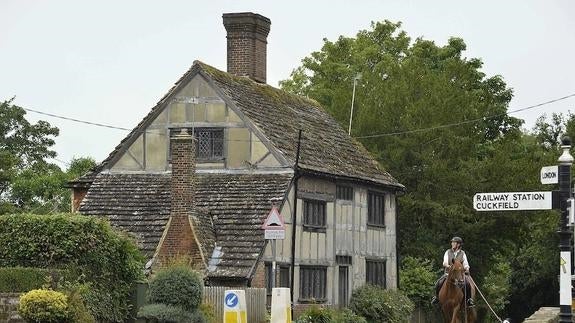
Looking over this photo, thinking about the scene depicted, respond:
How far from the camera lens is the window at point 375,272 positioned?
4916 cm

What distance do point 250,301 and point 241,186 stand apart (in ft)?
20.5

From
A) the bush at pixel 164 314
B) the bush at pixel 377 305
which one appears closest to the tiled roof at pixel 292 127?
the bush at pixel 377 305

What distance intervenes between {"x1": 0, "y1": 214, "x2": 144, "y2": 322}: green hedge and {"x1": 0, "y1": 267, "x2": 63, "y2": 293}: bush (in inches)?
46.9

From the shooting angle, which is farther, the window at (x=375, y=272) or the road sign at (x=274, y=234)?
the window at (x=375, y=272)

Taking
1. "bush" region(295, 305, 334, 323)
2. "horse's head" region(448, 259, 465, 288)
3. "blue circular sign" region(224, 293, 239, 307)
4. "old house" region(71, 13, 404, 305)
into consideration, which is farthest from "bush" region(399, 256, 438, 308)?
"horse's head" region(448, 259, 465, 288)

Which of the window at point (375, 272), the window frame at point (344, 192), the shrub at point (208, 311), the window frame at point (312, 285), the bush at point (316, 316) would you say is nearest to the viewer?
the shrub at point (208, 311)

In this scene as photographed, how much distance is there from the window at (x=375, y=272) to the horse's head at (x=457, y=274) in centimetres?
2099

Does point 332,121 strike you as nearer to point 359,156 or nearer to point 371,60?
point 359,156

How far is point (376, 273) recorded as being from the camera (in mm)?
49875

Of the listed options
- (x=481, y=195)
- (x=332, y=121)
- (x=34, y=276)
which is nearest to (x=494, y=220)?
(x=332, y=121)

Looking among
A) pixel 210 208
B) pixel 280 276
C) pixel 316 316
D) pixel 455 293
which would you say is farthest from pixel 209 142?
pixel 455 293

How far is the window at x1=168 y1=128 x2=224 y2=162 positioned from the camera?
44344 mm

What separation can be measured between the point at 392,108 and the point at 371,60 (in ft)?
43.4

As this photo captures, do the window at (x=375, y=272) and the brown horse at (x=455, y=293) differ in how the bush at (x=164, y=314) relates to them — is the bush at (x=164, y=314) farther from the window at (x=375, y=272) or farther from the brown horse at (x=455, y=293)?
the window at (x=375, y=272)
